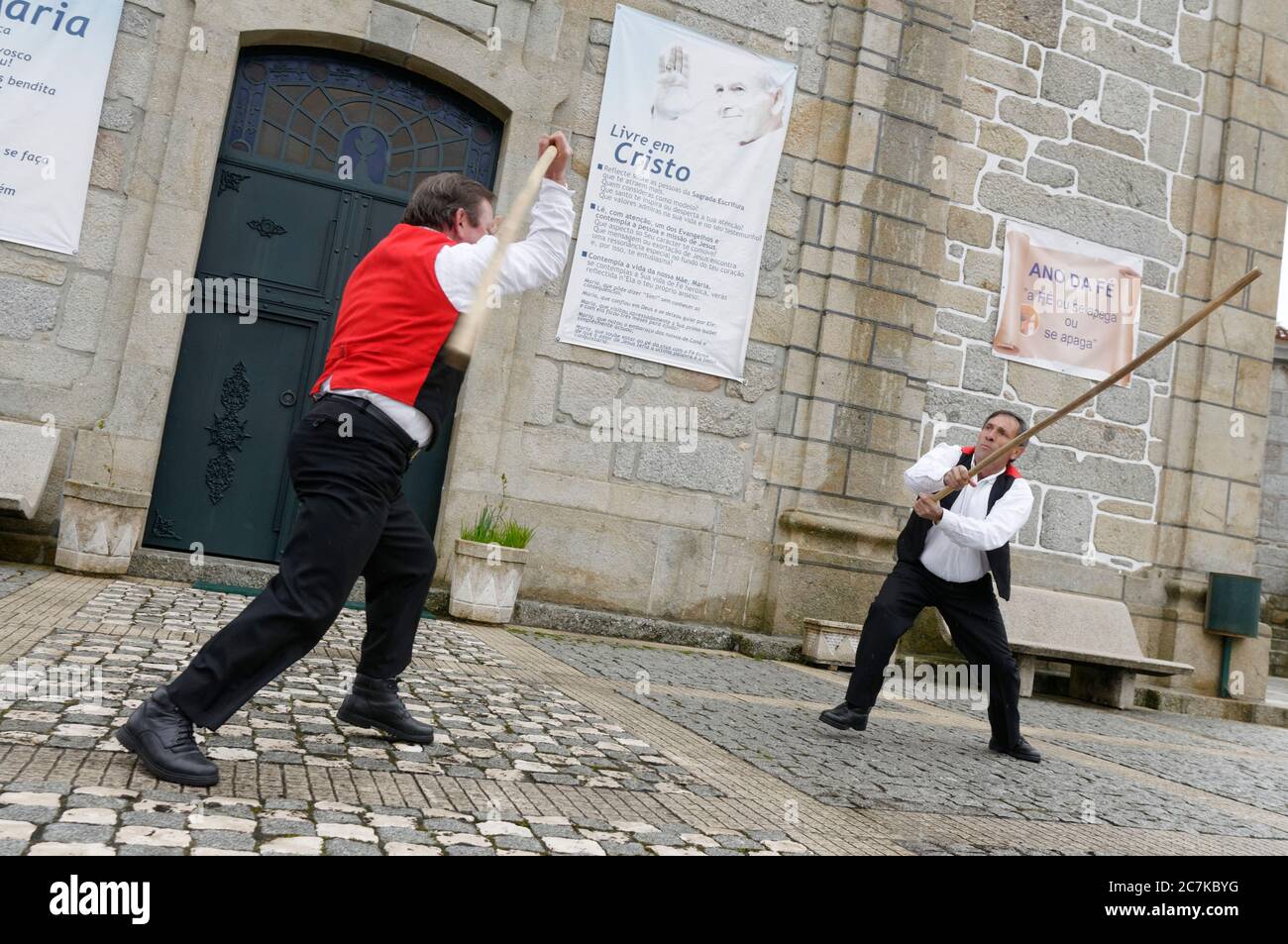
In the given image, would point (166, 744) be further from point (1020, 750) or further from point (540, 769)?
point (1020, 750)

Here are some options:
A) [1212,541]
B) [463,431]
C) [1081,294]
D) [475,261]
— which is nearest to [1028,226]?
[1081,294]

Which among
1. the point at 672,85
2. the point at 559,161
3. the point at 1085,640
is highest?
the point at 672,85

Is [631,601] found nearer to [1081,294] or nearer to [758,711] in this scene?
[758,711]

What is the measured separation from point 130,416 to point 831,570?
16.8ft

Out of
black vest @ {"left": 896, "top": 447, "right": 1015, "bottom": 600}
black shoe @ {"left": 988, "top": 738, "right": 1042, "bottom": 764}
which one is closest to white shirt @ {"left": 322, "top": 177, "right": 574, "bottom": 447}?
black vest @ {"left": 896, "top": 447, "right": 1015, "bottom": 600}

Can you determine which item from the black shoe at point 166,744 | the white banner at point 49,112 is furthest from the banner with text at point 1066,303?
the black shoe at point 166,744

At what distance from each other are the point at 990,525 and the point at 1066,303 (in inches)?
212

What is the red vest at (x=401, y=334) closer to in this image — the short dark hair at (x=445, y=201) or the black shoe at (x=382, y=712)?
the short dark hair at (x=445, y=201)

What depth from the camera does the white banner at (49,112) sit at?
265 inches

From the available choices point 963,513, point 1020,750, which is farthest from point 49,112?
point 1020,750

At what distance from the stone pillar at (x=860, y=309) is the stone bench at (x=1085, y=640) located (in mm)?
1159

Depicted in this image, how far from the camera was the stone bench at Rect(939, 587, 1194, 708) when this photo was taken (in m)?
8.18

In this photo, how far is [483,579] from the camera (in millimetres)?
7125

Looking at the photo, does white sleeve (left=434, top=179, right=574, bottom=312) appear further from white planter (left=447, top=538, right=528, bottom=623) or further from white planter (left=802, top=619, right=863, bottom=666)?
white planter (left=802, top=619, right=863, bottom=666)
